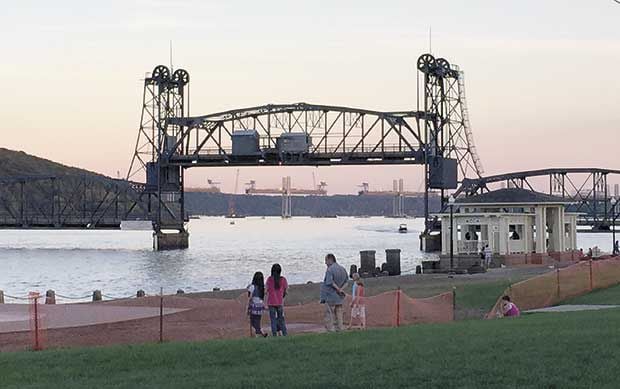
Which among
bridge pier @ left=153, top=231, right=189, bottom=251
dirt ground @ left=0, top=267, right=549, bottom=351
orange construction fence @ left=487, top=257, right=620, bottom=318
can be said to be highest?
bridge pier @ left=153, top=231, right=189, bottom=251

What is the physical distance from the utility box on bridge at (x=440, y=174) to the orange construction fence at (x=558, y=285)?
9264cm

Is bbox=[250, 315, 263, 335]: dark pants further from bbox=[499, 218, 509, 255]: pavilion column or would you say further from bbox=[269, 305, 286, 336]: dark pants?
bbox=[499, 218, 509, 255]: pavilion column

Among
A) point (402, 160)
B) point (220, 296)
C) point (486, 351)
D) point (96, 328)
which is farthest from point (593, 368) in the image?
point (402, 160)

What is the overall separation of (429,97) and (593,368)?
128 m

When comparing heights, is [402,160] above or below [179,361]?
above

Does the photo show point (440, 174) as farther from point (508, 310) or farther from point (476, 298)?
point (508, 310)

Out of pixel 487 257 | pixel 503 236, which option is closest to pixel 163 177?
pixel 503 236

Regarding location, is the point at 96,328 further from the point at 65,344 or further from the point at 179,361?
the point at 179,361

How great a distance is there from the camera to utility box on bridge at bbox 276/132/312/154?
13350cm

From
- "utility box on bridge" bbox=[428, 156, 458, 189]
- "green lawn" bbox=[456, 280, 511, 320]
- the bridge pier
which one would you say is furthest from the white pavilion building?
the bridge pier

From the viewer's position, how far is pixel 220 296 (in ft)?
162

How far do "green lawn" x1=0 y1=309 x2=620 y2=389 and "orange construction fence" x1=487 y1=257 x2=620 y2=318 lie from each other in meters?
9.82

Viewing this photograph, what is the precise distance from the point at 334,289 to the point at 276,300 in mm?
1395

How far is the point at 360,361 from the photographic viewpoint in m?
16.7
